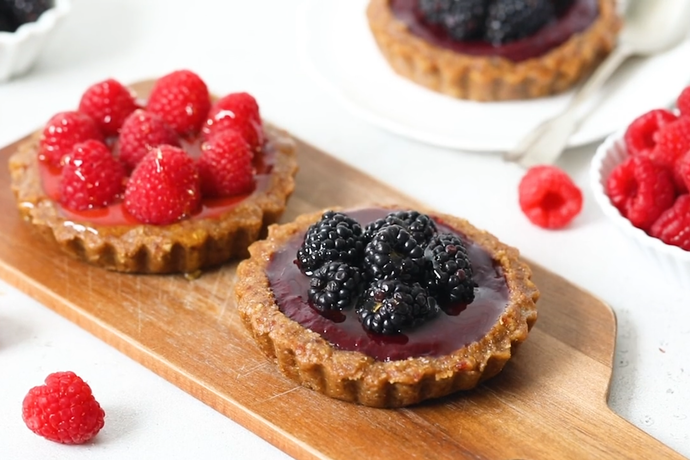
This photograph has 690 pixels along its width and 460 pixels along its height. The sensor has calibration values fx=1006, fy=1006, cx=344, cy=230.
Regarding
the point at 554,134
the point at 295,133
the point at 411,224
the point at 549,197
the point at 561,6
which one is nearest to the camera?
the point at 411,224

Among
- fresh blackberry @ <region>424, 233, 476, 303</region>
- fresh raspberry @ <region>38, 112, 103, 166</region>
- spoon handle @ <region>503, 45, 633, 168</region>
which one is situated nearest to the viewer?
fresh blackberry @ <region>424, 233, 476, 303</region>

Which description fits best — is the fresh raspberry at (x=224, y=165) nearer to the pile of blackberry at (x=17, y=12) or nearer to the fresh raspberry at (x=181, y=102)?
the fresh raspberry at (x=181, y=102)

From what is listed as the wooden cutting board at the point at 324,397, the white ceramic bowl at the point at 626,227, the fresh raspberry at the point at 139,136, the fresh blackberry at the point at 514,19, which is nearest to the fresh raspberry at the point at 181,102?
the fresh raspberry at the point at 139,136

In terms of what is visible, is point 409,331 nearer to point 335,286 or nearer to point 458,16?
point 335,286

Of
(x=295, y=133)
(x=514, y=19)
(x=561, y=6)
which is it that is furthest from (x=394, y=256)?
(x=561, y=6)

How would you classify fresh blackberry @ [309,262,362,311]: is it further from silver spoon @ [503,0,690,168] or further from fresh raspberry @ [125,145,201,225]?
silver spoon @ [503,0,690,168]

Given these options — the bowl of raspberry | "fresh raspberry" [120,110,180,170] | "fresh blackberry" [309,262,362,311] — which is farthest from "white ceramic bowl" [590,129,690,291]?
"fresh raspberry" [120,110,180,170]

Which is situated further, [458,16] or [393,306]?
[458,16]
